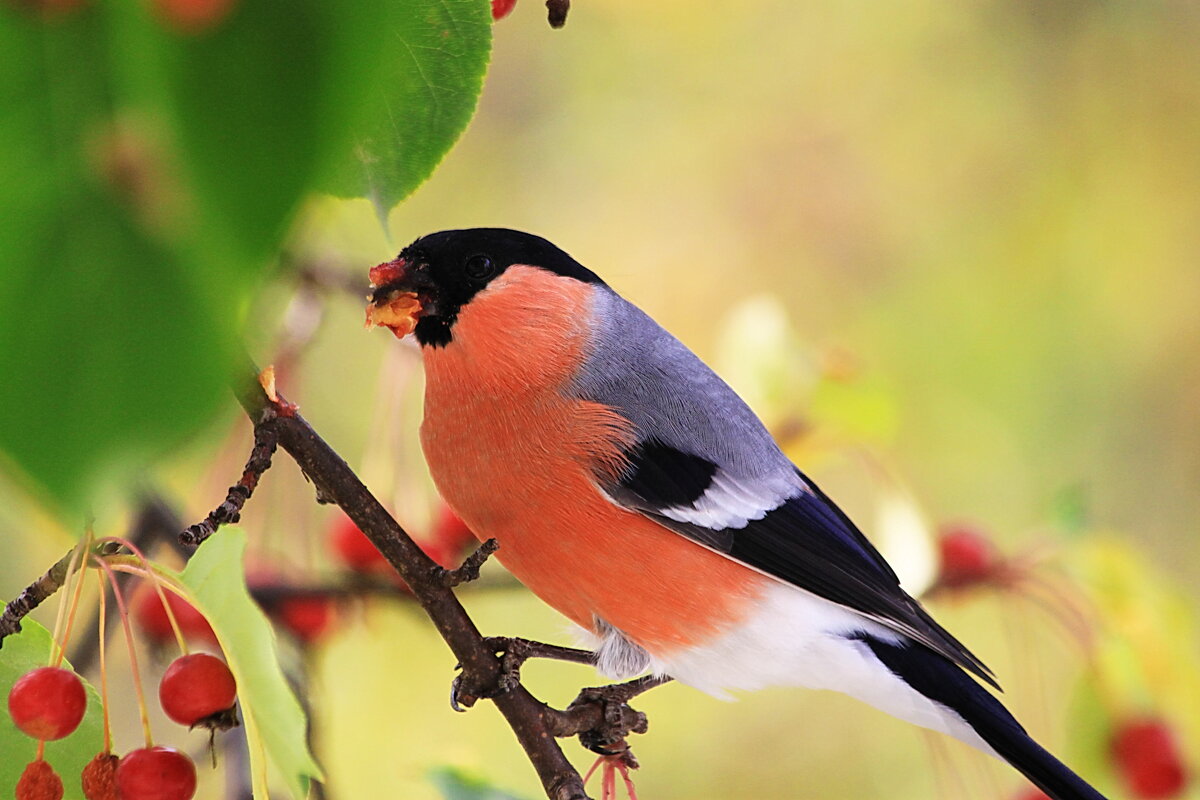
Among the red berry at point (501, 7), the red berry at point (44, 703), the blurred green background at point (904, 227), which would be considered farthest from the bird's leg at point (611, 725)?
the blurred green background at point (904, 227)

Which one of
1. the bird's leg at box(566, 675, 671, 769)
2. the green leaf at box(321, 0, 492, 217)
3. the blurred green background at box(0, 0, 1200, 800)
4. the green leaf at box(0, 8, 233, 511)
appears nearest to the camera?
the green leaf at box(0, 8, 233, 511)

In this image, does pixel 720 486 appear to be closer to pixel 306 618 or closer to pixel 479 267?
pixel 479 267

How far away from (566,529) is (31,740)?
58 centimetres

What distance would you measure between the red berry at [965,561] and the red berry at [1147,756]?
0.90ft

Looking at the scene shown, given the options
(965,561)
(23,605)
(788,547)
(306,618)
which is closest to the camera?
(23,605)

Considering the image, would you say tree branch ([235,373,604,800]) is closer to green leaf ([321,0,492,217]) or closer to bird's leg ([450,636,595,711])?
bird's leg ([450,636,595,711])

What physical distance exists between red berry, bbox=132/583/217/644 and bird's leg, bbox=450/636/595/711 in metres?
0.38

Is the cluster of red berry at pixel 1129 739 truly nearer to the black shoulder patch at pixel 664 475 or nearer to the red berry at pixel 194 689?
the black shoulder patch at pixel 664 475

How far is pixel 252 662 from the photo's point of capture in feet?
2.04

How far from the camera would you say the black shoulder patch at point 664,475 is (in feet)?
4.18

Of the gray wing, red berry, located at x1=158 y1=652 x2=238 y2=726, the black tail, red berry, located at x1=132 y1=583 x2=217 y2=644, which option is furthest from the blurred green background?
red berry, located at x1=158 y1=652 x2=238 y2=726

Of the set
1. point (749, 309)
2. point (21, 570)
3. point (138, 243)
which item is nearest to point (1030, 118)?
point (749, 309)

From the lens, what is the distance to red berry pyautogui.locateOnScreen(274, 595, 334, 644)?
1456 millimetres

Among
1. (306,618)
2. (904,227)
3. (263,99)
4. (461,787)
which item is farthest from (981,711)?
(904,227)
